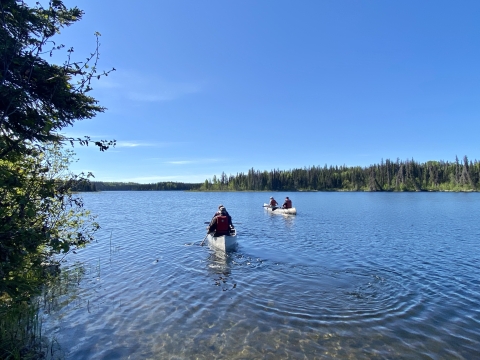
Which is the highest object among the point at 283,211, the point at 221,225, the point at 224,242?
the point at 221,225

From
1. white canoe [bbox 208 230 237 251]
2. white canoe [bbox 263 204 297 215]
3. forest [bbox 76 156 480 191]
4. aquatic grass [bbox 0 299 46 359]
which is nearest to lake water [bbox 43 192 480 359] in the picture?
aquatic grass [bbox 0 299 46 359]

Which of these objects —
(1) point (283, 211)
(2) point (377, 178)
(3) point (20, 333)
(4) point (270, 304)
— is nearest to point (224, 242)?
(4) point (270, 304)

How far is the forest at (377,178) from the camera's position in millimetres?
139875

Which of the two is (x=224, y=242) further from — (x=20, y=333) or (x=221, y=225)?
(x=20, y=333)

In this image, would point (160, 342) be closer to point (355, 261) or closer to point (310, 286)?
point (310, 286)

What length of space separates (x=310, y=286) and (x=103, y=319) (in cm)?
739

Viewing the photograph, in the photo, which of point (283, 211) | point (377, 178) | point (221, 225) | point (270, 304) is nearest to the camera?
point (270, 304)

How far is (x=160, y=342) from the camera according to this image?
7.55m

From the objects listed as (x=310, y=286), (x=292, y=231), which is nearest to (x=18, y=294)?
(x=310, y=286)

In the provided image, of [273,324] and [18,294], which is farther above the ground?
[18,294]

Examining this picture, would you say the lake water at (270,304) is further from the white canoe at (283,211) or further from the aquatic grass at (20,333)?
the white canoe at (283,211)

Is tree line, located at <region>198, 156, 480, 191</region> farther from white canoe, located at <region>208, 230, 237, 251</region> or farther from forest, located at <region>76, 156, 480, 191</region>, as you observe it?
white canoe, located at <region>208, 230, 237, 251</region>

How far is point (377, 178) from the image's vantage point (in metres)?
161

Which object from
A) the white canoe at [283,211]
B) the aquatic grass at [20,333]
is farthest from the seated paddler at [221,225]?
the white canoe at [283,211]
